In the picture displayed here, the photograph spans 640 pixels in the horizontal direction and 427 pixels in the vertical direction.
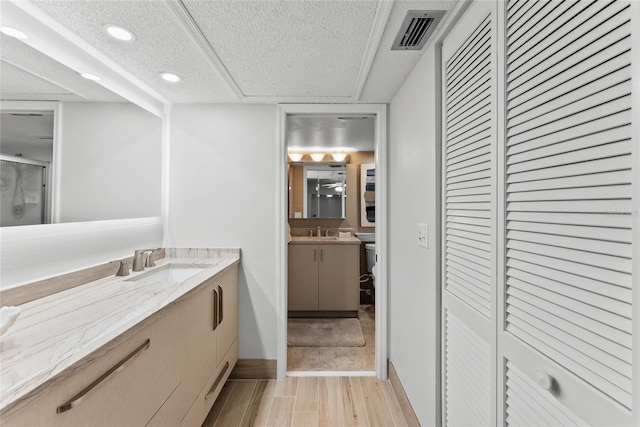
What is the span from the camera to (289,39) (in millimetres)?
1441

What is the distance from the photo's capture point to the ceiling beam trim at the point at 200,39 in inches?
47.6

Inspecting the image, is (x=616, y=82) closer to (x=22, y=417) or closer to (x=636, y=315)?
(x=636, y=315)

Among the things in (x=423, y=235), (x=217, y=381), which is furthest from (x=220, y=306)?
(x=423, y=235)

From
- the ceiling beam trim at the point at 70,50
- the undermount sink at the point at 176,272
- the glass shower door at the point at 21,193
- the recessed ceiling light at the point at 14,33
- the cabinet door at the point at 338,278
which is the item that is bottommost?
the cabinet door at the point at 338,278

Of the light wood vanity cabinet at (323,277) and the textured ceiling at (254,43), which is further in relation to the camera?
the light wood vanity cabinet at (323,277)

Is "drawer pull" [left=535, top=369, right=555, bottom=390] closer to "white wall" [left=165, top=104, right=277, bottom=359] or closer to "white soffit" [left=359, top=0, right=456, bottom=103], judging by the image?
"white soffit" [left=359, top=0, right=456, bottom=103]

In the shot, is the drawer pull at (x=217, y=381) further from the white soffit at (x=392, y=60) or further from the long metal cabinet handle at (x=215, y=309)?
the white soffit at (x=392, y=60)

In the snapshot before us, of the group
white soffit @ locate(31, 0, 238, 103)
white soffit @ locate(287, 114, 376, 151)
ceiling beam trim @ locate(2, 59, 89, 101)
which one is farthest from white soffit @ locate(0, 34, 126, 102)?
white soffit @ locate(287, 114, 376, 151)

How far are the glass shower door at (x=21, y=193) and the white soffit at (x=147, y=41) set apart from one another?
0.67 meters

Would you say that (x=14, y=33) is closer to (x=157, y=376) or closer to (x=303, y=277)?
(x=157, y=376)

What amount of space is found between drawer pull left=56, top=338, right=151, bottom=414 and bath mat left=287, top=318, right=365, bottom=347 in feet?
6.45

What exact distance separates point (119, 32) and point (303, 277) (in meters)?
2.80

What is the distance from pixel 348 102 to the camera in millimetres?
2285

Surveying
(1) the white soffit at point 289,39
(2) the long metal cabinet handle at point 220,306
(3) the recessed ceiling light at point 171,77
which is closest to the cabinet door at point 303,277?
(2) the long metal cabinet handle at point 220,306
